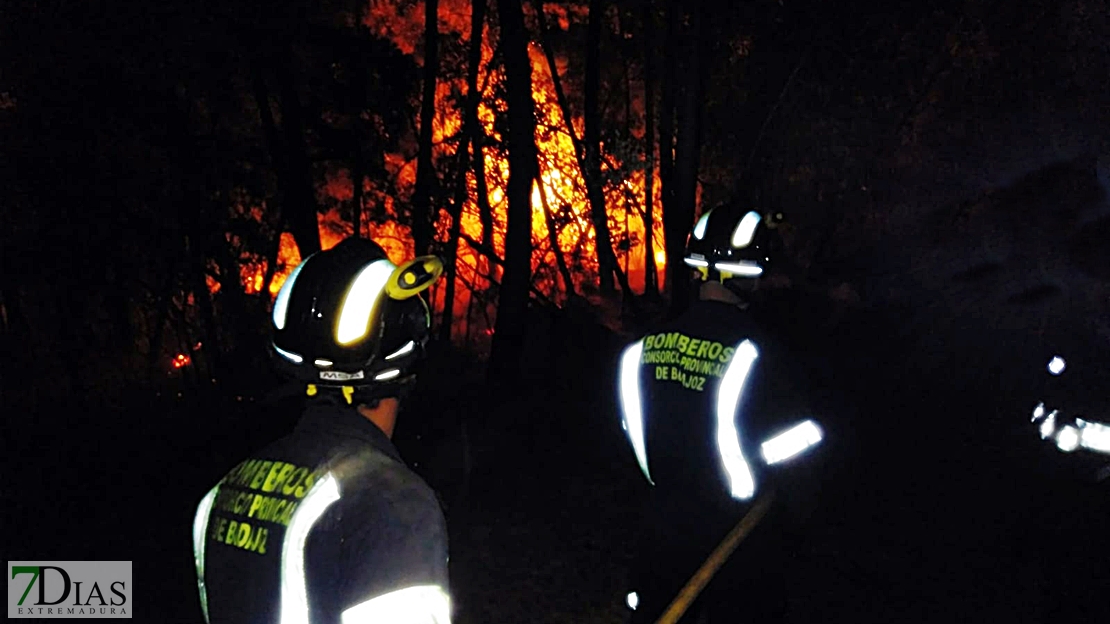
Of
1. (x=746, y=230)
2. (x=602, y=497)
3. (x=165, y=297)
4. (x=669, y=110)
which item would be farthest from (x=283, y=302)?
(x=165, y=297)

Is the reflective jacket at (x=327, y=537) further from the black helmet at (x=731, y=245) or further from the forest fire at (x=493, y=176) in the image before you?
the forest fire at (x=493, y=176)

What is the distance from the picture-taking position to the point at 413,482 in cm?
182

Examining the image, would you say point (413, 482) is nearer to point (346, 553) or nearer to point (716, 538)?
point (346, 553)

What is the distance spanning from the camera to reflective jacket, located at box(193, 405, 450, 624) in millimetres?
1710

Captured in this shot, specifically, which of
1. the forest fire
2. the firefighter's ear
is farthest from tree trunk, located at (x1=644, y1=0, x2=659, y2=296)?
the firefighter's ear

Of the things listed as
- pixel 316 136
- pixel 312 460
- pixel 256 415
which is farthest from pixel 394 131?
pixel 312 460

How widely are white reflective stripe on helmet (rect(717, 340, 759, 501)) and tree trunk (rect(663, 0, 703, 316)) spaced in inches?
214

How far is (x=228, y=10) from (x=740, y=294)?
7563mm

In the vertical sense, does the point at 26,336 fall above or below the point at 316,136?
below

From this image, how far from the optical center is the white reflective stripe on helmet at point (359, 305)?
1.98m

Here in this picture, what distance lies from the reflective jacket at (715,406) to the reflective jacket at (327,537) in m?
1.32

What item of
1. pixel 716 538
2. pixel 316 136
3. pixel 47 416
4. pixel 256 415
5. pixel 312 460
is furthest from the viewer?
pixel 47 416

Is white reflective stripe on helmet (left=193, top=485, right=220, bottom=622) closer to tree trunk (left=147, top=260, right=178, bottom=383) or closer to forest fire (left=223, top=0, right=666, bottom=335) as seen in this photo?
forest fire (left=223, top=0, right=666, bottom=335)

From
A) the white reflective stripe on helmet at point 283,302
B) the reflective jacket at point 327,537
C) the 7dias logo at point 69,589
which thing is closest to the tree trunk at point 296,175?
the 7dias logo at point 69,589
